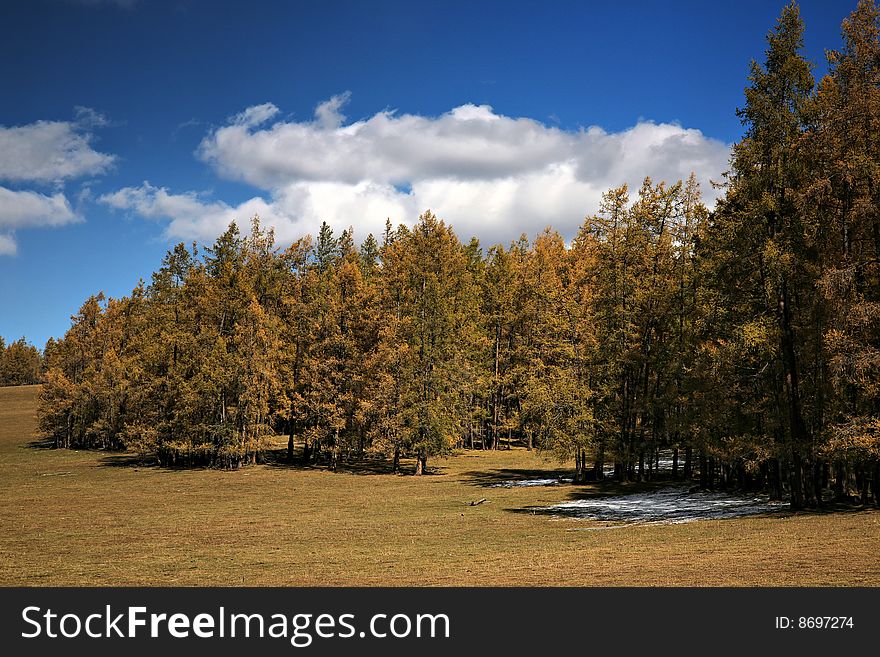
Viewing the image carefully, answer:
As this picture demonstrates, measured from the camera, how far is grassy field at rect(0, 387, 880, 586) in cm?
1331

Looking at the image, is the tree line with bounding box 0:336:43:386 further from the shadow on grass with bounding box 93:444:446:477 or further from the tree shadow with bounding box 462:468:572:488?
the tree shadow with bounding box 462:468:572:488

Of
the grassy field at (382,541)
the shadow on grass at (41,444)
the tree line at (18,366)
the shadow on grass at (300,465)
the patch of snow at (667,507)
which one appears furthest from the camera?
the tree line at (18,366)

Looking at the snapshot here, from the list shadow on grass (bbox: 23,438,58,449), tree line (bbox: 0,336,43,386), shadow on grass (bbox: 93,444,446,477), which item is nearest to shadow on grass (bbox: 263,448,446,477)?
shadow on grass (bbox: 93,444,446,477)

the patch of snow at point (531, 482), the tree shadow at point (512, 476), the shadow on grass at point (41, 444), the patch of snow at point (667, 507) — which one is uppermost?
the patch of snow at point (667, 507)

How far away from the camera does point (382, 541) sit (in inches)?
794

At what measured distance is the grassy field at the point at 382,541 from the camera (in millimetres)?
13312

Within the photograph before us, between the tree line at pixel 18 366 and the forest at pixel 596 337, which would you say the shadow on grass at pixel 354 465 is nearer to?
the forest at pixel 596 337

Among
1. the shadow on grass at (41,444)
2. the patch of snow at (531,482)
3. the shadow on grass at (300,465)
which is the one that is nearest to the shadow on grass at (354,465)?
the shadow on grass at (300,465)

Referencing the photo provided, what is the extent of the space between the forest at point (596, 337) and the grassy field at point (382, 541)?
5099mm

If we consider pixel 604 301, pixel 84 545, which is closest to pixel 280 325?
pixel 604 301

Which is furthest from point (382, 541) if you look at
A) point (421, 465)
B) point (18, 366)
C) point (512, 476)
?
point (18, 366)
